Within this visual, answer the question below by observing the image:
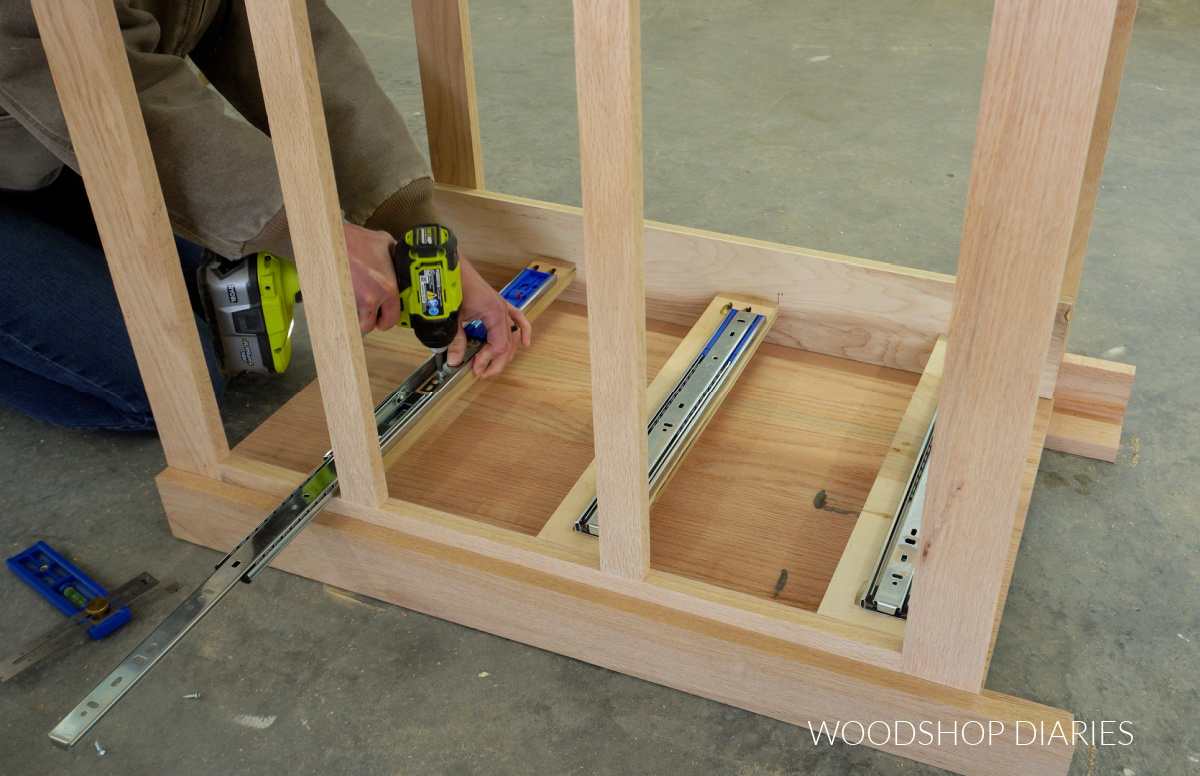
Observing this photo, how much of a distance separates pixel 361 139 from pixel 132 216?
460mm

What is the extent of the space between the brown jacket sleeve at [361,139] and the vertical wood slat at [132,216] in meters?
0.40

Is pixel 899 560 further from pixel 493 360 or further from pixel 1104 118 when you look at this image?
pixel 493 360

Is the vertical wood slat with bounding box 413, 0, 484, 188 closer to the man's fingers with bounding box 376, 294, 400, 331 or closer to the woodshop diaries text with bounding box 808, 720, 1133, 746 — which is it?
the man's fingers with bounding box 376, 294, 400, 331

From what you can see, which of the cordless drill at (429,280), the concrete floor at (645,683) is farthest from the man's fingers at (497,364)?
the concrete floor at (645,683)

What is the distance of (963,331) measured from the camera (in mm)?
800

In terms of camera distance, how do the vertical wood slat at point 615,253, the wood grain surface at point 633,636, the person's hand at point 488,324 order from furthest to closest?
1. the person's hand at point 488,324
2. the wood grain surface at point 633,636
3. the vertical wood slat at point 615,253

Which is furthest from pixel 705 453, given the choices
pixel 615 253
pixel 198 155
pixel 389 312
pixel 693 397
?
pixel 198 155

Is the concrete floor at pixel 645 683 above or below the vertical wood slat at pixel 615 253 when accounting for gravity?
below

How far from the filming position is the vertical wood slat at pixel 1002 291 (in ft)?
2.24

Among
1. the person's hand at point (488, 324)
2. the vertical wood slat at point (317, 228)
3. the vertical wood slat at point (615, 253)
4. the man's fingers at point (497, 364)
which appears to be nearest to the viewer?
the vertical wood slat at point (615, 253)

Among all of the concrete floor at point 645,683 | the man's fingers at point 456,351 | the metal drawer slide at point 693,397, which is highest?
the man's fingers at point 456,351

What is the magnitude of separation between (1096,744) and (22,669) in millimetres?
1287

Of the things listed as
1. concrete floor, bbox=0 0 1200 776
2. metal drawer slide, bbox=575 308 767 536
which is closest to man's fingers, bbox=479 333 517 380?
metal drawer slide, bbox=575 308 767 536

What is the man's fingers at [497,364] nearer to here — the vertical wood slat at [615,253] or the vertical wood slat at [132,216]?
the vertical wood slat at [132,216]
